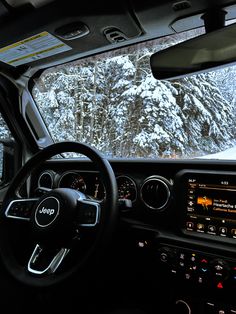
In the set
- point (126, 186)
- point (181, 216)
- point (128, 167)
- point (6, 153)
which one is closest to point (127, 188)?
point (126, 186)

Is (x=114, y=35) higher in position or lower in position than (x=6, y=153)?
higher

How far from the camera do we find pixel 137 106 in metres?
2.02

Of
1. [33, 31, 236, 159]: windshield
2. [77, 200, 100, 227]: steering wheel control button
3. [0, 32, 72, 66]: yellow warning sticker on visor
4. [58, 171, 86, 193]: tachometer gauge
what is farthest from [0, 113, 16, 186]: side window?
[77, 200, 100, 227]: steering wheel control button

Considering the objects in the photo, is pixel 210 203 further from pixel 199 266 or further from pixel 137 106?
pixel 137 106

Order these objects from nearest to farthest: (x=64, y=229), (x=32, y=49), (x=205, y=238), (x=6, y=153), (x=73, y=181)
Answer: (x=64, y=229), (x=205, y=238), (x=73, y=181), (x=32, y=49), (x=6, y=153)

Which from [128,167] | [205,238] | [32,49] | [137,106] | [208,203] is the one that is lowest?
[205,238]

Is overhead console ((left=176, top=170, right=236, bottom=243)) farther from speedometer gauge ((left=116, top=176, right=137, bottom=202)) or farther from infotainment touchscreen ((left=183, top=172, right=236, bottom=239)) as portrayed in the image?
speedometer gauge ((left=116, top=176, right=137, bottom=202))

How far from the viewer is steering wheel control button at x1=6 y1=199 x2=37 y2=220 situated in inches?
59.9

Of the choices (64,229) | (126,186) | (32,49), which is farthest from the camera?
(32,49)

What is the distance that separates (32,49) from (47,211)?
3.69ft

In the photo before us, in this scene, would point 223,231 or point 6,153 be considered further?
point 6,153

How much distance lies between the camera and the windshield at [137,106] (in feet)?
5.69

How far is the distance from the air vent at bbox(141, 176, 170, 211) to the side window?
127cm

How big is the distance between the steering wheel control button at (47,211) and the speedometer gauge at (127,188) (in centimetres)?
43
